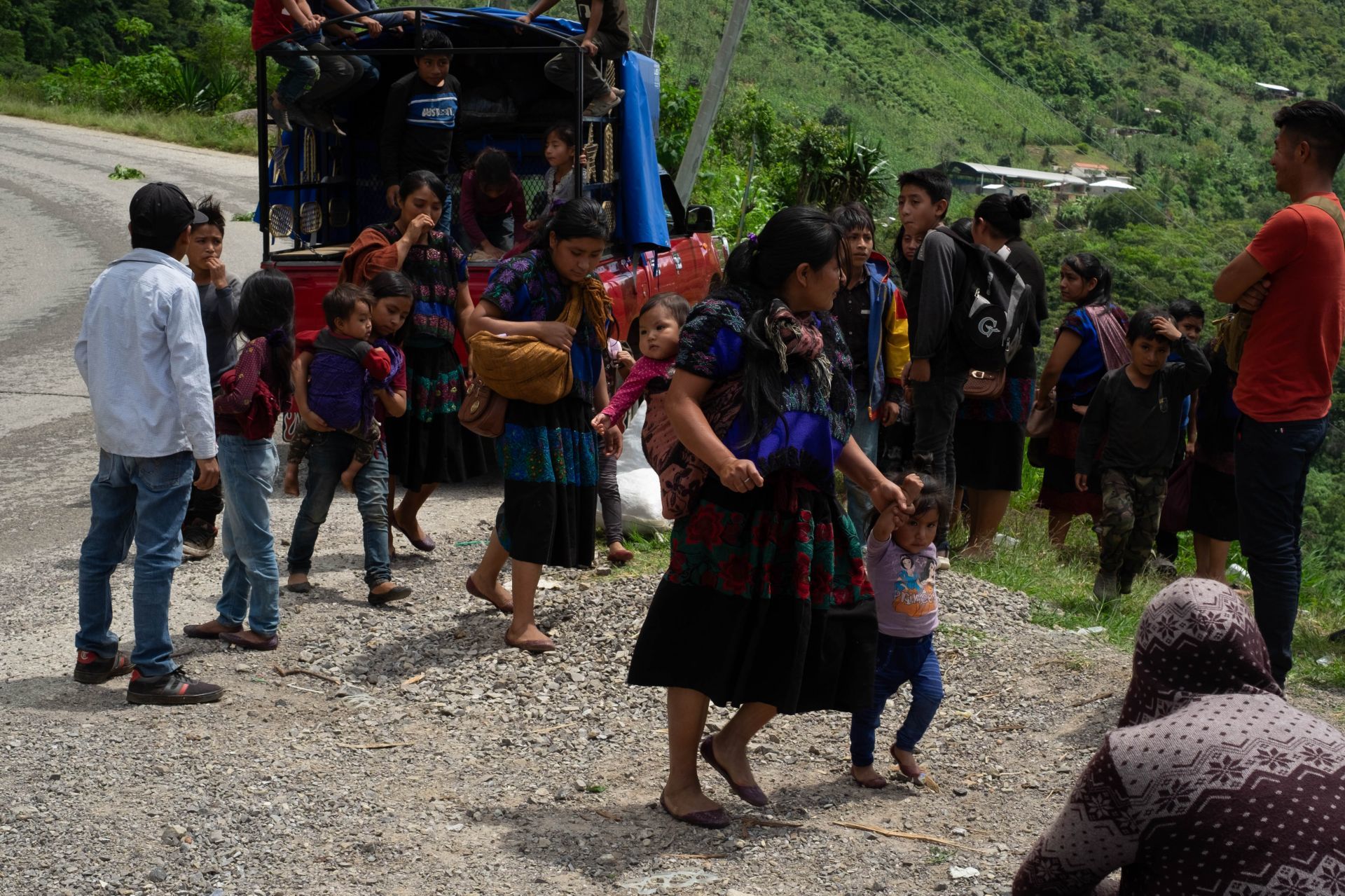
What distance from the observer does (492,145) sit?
9.77m

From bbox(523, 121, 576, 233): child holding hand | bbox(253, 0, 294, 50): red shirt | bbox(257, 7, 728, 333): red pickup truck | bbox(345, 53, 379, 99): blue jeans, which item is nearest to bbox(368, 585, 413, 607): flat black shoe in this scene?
bbox(257, 7, 728, 333): red pickup truck

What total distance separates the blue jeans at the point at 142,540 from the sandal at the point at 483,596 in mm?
1402

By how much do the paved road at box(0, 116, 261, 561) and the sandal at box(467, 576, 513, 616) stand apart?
2.54 m

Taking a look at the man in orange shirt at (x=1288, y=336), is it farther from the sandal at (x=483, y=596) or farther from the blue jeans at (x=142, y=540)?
the blue jeans at (x=142, y=540)

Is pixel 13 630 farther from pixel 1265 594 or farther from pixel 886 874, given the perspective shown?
pixel 1265 594

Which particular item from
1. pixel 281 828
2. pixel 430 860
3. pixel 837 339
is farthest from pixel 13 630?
pixel 837 339

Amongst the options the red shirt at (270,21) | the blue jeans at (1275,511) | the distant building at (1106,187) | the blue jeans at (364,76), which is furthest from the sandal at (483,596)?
the distant building at (1106,187)

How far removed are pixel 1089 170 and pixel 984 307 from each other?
173ft

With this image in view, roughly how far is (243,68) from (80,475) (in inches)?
1108

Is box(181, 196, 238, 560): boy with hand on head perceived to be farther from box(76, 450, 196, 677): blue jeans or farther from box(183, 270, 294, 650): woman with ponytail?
box(76, 450, 196, 677): blue jeans

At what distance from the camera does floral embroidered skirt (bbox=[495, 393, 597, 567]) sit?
5441 millimetres

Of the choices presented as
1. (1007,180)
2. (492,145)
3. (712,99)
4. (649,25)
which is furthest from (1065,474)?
(1007,180)

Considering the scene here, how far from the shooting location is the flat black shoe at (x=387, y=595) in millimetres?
6109

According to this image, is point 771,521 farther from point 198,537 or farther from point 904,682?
point 198,537
